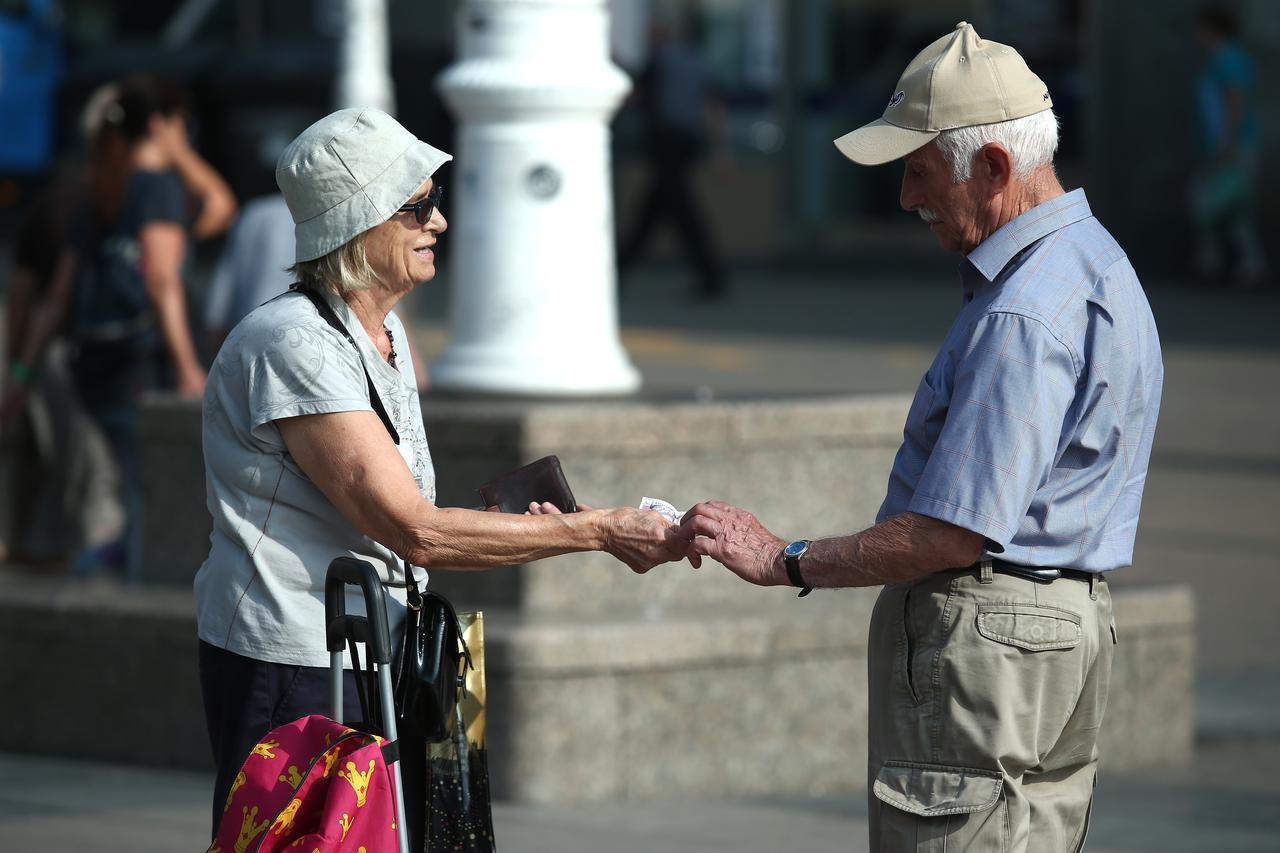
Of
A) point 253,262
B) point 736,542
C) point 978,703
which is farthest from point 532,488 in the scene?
point 253,262

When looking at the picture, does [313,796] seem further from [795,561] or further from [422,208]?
[422,208]

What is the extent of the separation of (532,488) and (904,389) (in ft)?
29.3

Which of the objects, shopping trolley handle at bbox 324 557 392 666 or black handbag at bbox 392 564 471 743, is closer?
shopping trolley handle at bbox 324 557 392 666

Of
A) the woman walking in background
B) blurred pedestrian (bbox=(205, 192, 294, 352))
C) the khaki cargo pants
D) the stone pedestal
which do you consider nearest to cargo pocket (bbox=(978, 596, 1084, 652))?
the khaki cargo pants

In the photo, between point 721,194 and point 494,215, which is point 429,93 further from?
point 494,215

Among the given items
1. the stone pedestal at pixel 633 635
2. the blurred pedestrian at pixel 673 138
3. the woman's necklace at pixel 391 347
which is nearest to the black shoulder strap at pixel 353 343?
the woman's necklace at pixel 391 347

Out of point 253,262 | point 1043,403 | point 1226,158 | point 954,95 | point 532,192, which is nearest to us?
point 1043,403

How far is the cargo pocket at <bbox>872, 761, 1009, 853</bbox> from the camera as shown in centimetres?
336

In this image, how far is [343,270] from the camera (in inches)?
143

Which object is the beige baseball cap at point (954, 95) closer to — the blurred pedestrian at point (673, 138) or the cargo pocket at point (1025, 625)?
the cargo pocket at point (1025, 625)

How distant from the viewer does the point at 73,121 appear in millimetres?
21672

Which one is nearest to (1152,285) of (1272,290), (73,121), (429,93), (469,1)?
(1272,290)

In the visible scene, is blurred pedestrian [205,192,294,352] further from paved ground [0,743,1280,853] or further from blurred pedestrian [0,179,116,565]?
paved ground [0,743,1280,853]

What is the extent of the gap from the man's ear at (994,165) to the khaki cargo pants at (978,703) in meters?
0.63
